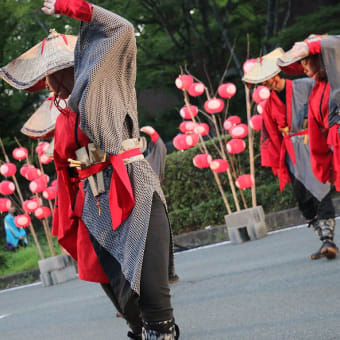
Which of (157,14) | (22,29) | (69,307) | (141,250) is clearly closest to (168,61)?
(157,14)

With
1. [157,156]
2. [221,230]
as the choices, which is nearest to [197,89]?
[221,230]

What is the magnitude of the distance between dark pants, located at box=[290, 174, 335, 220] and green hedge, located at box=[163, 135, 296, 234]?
166 inches

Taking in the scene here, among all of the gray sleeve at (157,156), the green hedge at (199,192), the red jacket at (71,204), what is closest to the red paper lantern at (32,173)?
the green hedge at (199,192)

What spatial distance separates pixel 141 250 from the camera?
8.75 ft

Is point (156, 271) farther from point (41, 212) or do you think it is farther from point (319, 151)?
point (41, 212)

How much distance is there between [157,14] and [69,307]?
31.9 ft

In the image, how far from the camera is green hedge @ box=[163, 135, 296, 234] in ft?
34.6

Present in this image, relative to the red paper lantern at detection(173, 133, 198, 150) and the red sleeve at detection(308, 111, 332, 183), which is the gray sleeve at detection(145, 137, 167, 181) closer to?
the red sleeve at detection(308, 111, 332, 183)

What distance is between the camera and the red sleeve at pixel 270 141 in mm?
6363

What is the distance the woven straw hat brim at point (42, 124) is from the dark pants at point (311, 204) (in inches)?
112

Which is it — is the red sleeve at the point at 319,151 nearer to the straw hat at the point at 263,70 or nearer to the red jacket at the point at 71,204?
the straw hat at the point at 263,70

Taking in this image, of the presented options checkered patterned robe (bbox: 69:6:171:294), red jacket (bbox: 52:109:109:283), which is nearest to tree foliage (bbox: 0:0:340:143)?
red jacket (bbox: 52:109:109:283)

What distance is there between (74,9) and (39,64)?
2.46 ft

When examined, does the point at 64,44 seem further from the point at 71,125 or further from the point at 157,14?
the point at 157,14
